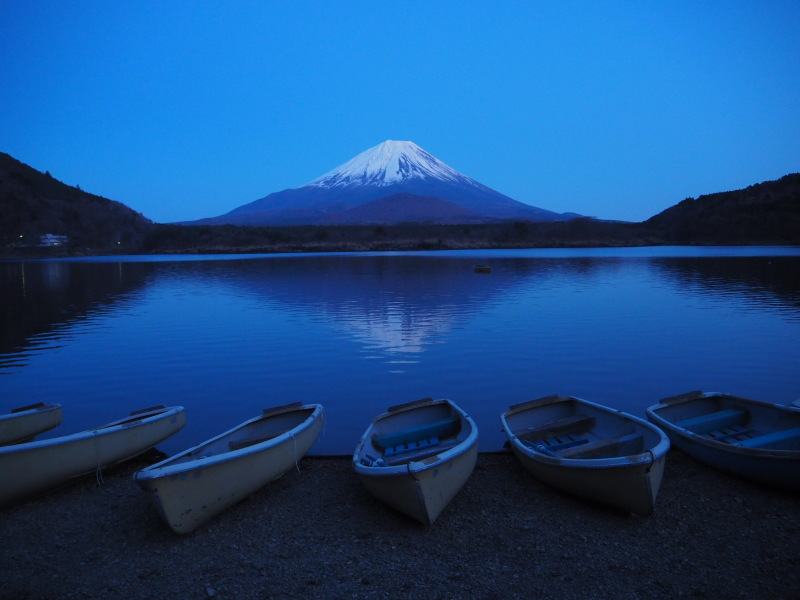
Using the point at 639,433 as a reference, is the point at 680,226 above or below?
above

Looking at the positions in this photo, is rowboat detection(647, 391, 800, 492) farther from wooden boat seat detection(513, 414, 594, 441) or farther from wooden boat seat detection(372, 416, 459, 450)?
wooden boat seat detection(372, 416, 459, 450)

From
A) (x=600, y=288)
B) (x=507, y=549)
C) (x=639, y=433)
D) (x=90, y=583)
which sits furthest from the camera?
(x=600, y=288)

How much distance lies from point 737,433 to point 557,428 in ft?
7.32

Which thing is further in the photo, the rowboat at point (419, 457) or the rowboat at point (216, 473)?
the rowboat at point (419, 457)

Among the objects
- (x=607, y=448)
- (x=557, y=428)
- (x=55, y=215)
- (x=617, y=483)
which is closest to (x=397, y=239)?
(x=55, y=215)

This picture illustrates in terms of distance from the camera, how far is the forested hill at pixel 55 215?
109312 mm

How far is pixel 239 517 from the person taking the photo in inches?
242

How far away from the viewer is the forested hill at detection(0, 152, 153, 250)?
109 meters

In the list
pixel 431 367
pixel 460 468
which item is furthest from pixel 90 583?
pixel 431 367

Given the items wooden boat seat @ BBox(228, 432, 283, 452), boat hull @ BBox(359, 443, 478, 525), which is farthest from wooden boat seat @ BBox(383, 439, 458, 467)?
wooden boat seat @ BBox(228, 432, 283, 452)

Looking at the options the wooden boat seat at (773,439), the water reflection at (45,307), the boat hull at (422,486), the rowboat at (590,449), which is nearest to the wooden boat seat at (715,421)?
the wooden boat seat at (773,439)

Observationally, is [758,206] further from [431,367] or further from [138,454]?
[138,454]

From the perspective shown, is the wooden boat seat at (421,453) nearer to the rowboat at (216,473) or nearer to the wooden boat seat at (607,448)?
the rowboat at (216,473)

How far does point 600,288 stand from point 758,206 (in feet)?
326
